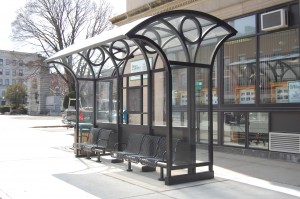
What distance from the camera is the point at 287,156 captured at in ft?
33.0

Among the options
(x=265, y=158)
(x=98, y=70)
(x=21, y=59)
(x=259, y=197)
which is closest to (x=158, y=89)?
(x=98, y=70)

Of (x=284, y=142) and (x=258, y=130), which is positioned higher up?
(x=258, y=130)

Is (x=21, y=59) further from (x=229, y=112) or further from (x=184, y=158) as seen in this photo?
(x=184, y=158)

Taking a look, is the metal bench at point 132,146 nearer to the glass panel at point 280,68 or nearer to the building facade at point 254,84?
the building facade at point 254,84

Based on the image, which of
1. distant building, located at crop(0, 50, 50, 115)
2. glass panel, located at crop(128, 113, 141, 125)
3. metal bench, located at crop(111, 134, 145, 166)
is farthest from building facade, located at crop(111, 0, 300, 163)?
distant building, located at crop(0, 50, 50, 115)

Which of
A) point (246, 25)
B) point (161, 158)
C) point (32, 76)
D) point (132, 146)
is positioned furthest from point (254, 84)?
point (32, 76)

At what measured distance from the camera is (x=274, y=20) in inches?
412

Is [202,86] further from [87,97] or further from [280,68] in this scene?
[87,97]

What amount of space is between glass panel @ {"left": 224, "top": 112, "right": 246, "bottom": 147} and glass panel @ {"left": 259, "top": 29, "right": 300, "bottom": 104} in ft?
3.17

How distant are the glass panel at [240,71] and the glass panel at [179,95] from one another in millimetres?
1378

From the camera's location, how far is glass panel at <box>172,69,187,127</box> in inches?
388

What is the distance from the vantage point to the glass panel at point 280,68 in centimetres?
1020

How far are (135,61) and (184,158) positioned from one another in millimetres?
7991

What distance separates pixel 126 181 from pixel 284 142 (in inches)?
182
